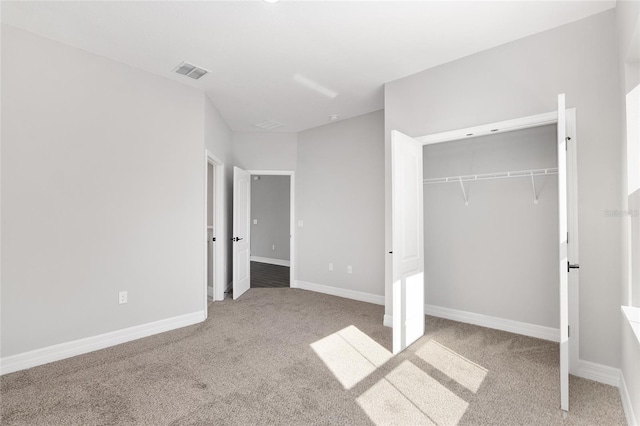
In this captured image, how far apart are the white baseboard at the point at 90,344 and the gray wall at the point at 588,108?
152 inches

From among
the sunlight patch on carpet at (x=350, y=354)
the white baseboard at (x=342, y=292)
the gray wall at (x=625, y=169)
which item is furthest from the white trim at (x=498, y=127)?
the white baseboard at (x=342, y=292)

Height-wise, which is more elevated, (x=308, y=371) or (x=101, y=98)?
(x=101, y=98)

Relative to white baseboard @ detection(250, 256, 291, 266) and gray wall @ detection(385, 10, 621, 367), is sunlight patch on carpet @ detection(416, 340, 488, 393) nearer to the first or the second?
gray wall @ detection(385, 10, 621, 367)

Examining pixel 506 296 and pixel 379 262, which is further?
pixel 379 262

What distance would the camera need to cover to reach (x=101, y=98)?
116 inches

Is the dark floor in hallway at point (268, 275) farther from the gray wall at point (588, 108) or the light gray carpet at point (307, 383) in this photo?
the gray wall at point (588, 108)

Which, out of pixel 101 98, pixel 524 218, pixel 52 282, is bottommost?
pixel 52 282

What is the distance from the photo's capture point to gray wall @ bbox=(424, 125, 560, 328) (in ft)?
9.96

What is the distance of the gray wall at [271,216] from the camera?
7.82 m

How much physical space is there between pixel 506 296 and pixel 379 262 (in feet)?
5.47

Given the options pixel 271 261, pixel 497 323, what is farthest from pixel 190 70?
pixel 271 261

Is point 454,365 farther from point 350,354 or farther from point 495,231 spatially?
point 495,231

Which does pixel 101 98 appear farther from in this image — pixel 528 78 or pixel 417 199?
pixel 528 78

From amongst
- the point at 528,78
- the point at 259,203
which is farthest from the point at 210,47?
the point at 259,203
